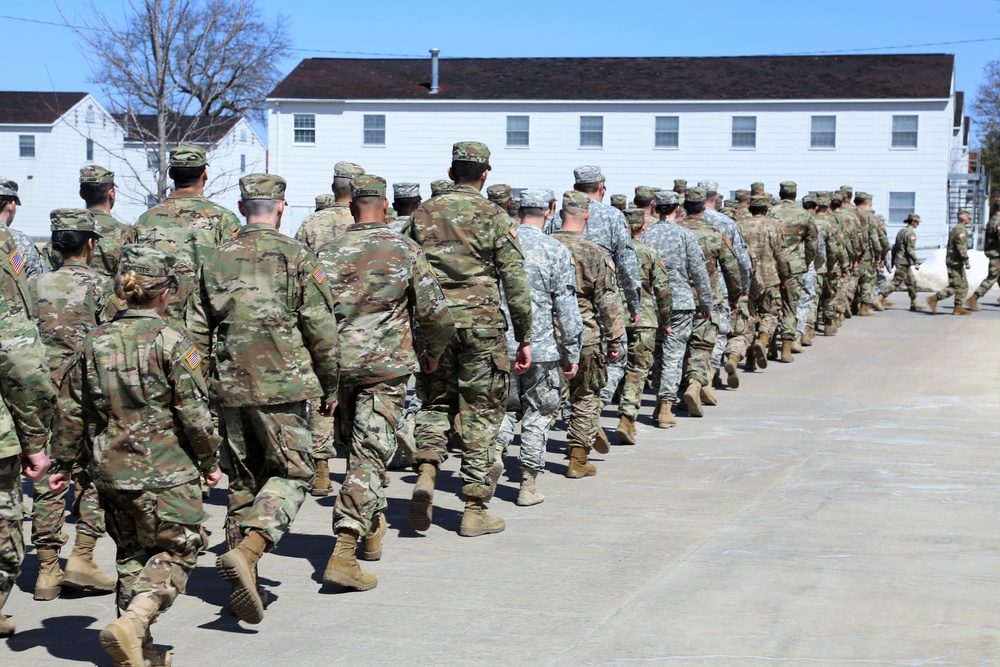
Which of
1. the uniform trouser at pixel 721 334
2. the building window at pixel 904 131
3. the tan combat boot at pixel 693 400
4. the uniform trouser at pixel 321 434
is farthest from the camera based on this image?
the building window at pixel 904 131

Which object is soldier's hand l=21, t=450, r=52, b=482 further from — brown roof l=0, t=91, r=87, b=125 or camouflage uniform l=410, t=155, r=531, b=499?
brown roof l=0, t=91, r=87, b=125

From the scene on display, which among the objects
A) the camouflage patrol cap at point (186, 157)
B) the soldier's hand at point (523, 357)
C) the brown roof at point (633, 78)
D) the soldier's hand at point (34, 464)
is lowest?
the soldier's hand at point (34, 464)

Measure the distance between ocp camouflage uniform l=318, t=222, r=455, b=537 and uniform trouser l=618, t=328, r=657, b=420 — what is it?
14.9 ft

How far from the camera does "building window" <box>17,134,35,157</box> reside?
6538 cm

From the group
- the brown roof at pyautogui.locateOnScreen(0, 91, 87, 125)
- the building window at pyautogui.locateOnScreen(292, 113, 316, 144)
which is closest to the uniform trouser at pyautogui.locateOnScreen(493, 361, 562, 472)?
the building window at pyautogui.locateOnScreen(292, 113, 316, 144)

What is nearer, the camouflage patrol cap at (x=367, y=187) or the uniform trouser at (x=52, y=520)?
the uniform trouser at (x=52, y=520)

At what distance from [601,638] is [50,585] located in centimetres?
288

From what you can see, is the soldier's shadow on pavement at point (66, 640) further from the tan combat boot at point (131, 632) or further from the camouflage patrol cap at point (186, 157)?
the camouflage patrol cap at point (186, 157)

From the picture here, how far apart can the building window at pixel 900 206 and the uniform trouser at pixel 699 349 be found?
29.3m

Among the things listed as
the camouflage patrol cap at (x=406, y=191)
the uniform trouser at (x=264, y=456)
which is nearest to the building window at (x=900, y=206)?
the camouflage patrol cap at (x=406, y=191)

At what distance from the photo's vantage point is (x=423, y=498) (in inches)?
311

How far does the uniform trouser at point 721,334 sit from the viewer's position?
1485cm

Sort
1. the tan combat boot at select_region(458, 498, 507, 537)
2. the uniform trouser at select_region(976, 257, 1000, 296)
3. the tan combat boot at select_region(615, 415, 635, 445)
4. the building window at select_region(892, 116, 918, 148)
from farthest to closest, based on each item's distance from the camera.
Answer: the building window at select_region(892, 116, 918, 148)
the uniform trouser at select_region(976, 257, 1000, 296)
the tan combat boot at select_region(615, 415, 635, 445)
the tan combat boot at select_region(458, 498, 507, 537)

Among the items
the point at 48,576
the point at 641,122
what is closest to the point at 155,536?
the point at 48,576
